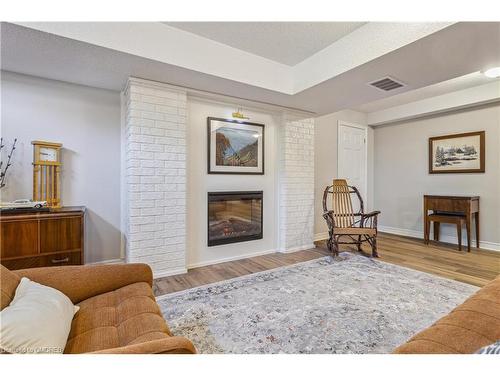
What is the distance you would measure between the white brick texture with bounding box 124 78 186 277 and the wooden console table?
3.96 m

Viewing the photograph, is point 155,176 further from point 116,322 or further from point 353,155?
point 353,155

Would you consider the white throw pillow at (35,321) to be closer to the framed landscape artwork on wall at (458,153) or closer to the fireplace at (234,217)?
the fireplace at (234,217)

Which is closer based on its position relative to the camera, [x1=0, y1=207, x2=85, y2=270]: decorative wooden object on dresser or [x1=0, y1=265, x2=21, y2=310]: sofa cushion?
[x1=0, y1=265, x2=21, y2=310]: sofa cushion

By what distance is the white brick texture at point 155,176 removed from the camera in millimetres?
2594

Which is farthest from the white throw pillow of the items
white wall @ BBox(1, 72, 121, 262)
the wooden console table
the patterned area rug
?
the wooden console table

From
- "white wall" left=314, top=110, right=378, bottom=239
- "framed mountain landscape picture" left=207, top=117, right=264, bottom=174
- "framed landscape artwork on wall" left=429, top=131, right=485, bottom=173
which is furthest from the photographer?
"white wall" left=314, top=110, right=378, bottom=239

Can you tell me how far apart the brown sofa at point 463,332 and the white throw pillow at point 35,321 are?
120 cm

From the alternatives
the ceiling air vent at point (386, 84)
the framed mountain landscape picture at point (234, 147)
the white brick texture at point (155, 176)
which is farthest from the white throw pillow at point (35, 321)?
the ceiling air vent at point (386, 84)

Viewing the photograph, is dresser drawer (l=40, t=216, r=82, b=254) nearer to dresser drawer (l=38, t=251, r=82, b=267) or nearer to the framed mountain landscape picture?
dresser drawer (l=38, t=251, r=82, b=267)

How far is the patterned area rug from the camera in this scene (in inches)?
63.5

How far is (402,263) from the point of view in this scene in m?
3.20

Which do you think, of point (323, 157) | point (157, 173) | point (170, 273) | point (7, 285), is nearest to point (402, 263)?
point (323, 157)
